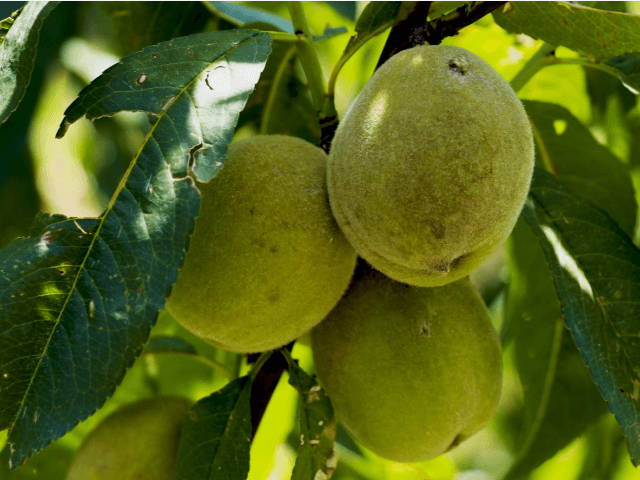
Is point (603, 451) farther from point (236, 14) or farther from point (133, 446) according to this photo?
point (236, 14)

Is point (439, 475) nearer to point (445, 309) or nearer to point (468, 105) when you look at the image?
point (445, 309)

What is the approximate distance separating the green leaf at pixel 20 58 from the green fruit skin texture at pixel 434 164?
490 mm

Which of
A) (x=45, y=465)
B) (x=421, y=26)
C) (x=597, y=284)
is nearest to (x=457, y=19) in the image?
(x=421, y=26)

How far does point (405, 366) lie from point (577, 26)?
70 centimetres

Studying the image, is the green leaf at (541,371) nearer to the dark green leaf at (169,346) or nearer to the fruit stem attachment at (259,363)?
the fruit stem attachment at (259,363)

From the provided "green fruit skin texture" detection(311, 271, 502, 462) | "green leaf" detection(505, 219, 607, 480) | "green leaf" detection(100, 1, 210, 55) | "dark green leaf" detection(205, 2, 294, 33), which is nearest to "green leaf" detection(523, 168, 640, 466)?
"green fruit skin texture" detection(311, 271, 502, 462)

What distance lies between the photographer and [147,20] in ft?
5.48

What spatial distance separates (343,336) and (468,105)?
20.0 inches

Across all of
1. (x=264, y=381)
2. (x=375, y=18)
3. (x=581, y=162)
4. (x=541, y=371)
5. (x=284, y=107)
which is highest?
(x=375, y=18)

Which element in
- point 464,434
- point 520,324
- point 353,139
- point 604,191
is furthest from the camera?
point 520,324

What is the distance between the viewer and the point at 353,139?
97cm

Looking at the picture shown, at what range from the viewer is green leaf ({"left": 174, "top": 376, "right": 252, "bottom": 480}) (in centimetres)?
117

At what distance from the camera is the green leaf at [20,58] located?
98cm

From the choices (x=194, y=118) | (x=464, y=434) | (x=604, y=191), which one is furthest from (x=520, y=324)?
(x=194, y=118)
